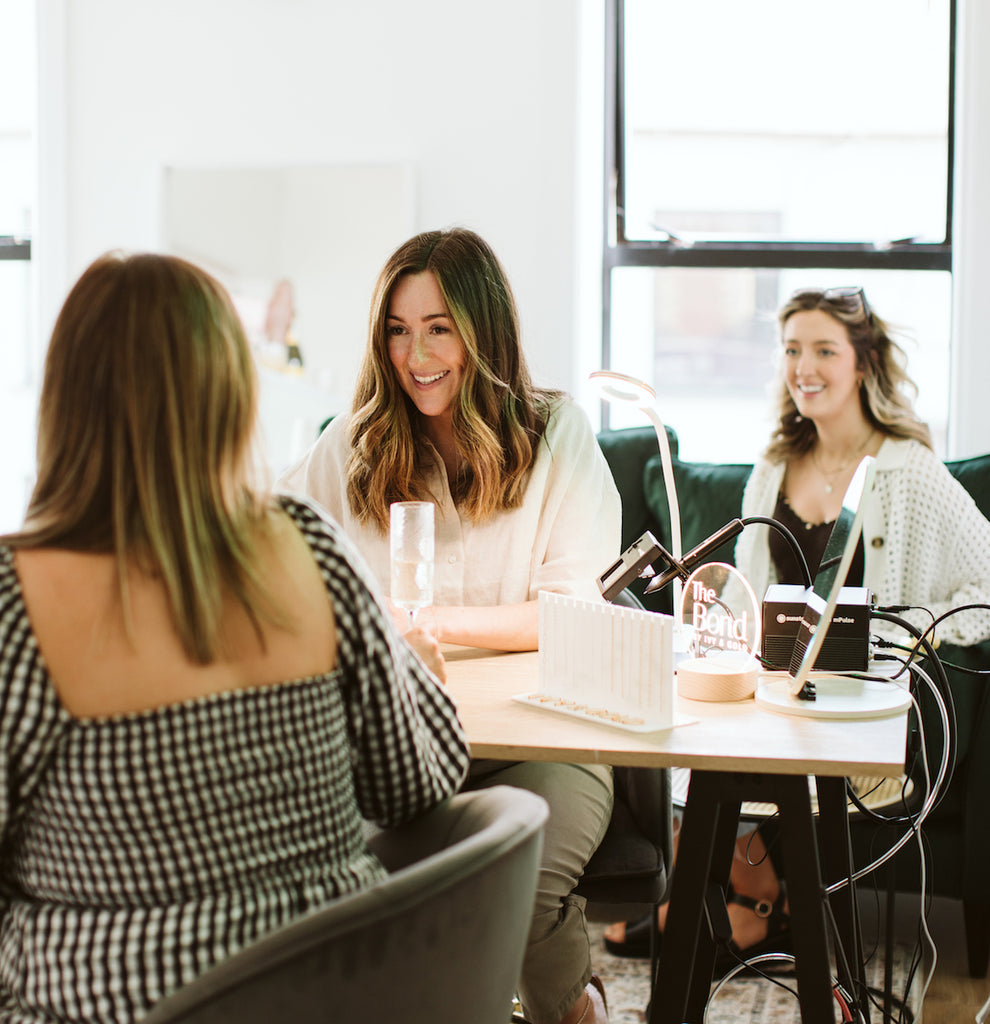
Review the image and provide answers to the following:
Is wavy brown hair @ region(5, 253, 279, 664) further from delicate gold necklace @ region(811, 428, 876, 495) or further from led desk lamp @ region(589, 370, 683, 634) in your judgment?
delicate gold necklace @ region(811, 428, 876, 495)

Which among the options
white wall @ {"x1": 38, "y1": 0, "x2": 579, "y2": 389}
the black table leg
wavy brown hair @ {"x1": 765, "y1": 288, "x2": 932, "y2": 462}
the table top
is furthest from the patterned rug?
white wall @ {"x1": 38, "y1": 0, "x2": 579, "y2": 389}

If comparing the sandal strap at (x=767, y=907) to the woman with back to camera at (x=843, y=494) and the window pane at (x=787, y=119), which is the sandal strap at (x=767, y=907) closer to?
the woman with back to camera at (x=843, y=494)

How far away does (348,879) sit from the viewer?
44.3 inches

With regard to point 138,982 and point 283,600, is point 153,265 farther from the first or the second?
point 138,982

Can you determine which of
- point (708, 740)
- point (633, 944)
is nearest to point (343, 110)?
point (633, 944)

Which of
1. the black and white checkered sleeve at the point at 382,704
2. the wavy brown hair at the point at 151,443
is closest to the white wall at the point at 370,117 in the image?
the black and white checkered sleeve at the point at 382,704

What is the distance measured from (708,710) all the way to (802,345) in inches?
61.4

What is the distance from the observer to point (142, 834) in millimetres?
1028

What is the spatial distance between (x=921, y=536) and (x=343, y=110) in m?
2.22

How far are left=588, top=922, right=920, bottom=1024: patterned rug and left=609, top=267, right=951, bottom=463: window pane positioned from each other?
69.8 inches

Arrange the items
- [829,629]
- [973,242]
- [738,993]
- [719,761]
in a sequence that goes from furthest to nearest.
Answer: [973,242]
[738,993]
[829,629]
[719,761]

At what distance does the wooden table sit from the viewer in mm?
1402

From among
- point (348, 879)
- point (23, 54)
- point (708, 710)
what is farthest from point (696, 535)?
point (23, 54)

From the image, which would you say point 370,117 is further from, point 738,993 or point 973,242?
point 738,993
